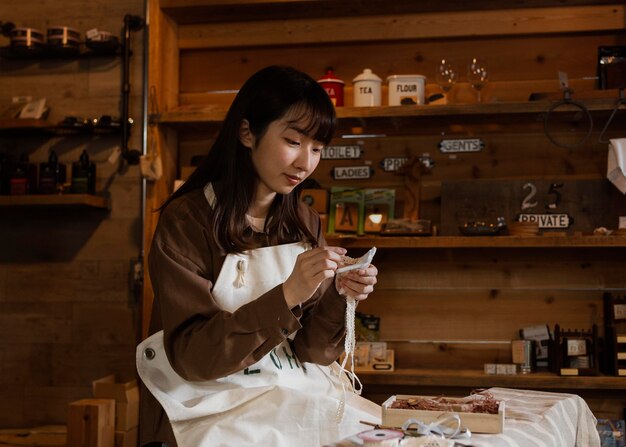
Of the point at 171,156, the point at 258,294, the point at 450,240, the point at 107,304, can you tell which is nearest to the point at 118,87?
the point at 171,156

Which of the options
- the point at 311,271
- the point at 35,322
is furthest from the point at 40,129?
the point at 311,271

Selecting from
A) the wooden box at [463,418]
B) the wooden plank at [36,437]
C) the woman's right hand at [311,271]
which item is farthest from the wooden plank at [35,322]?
the wooden box at [463,418]

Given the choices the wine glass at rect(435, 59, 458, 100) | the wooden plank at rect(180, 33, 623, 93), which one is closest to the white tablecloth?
the wine glass at rect(435, 59, 458, 100)

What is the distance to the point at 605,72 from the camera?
3381mm

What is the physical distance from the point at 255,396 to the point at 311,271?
354 millimetres

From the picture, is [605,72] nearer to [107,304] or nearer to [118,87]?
[118,87]

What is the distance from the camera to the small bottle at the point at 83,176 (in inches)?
143

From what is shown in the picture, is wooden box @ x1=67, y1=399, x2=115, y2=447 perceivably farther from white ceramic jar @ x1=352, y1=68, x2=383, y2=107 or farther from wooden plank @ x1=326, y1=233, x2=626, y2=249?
white ceramic jar @ x1=352, y1=68, x2=383, y2=107

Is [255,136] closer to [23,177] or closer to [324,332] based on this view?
[324,332]

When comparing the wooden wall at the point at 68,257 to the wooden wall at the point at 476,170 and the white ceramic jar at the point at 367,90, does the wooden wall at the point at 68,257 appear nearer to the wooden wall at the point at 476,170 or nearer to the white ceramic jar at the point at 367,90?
the wooden wall at the point at 476,170

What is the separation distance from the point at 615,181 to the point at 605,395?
0.94m

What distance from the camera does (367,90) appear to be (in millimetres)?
3480

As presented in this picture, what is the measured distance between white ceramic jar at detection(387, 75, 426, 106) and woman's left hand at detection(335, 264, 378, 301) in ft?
5.58

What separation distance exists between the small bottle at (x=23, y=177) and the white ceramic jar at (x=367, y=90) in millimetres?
1540
